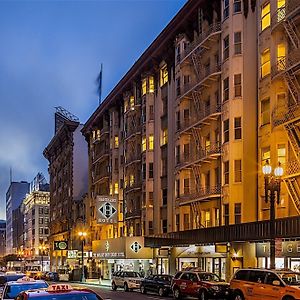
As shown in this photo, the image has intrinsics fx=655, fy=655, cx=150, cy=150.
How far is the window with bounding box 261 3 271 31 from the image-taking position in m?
44.2

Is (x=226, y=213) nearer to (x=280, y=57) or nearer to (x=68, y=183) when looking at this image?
(x=280, y=57)

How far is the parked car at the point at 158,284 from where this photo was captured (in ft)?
144

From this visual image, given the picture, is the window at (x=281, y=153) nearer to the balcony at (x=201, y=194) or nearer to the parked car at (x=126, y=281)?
the balcony at (x=201, y=194)

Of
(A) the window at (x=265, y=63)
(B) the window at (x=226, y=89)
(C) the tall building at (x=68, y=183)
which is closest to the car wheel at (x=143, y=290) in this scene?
(B) the window at (x=226, y=89)

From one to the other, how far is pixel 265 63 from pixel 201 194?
1252 cm

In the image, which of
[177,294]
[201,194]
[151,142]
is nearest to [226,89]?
[201,194]

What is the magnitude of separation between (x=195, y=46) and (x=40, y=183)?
5297 inches

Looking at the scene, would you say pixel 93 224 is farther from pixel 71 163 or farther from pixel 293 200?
pixel 293 200

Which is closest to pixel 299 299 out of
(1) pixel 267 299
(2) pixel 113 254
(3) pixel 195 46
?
(1) pixel 267 299

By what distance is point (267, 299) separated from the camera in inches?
1048

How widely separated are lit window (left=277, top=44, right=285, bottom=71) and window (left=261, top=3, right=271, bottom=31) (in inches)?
87.9

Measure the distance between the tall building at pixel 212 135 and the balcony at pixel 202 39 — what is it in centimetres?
17

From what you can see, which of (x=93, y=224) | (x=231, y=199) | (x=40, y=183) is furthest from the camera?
(x=40, y=183)

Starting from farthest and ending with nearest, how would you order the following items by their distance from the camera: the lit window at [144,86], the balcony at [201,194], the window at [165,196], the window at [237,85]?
the lit window at [144,86] < the window at [165,196] < the balcony at [201,194] < the window at [237,85]
